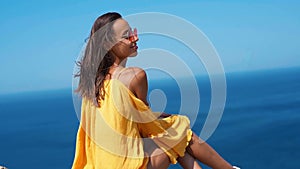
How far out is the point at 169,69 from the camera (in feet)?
7.93

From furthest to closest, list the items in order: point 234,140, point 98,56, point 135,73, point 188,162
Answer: point 234,140 < point 188,162 < point 98,56 < point 135,73

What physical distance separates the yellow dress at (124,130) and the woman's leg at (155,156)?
2cm

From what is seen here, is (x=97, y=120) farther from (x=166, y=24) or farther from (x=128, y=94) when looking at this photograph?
(x=166, y=24)

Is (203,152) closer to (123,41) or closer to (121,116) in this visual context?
(121,116)

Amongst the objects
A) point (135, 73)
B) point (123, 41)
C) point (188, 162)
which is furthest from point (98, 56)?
point (188, 162)

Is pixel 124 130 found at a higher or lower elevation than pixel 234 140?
higher

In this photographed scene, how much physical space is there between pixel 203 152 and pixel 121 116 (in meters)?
0.57

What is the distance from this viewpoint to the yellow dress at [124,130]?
87.4 inches

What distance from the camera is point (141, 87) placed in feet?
7.27

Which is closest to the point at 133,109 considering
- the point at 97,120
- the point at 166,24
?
the point at 97,120

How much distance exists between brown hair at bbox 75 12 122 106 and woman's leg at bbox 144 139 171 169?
37cm

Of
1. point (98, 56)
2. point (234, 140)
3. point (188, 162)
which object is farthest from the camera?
point (234, 140)

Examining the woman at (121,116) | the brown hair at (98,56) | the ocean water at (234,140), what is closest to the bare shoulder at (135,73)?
the woman at (121,116)

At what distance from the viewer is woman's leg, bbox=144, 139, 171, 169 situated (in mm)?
2336
